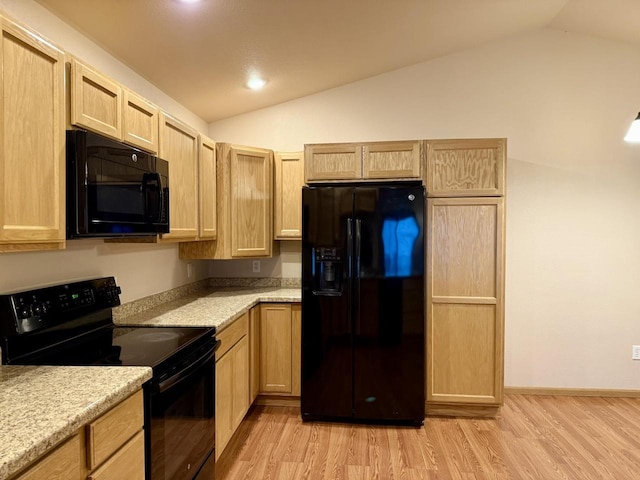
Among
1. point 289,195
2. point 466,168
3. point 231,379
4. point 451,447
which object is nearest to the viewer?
point 231,379

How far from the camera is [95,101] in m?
1.68

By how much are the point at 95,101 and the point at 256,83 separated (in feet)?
5.33

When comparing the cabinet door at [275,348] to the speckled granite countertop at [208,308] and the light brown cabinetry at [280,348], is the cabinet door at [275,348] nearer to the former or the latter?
the light brown cabinetry at [280,348]

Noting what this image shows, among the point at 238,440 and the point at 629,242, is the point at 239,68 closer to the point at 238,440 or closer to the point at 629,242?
the point at 238,440

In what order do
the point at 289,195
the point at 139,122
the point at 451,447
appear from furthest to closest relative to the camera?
the point at 289,195 → the point at 451,447 → the point at 139,122

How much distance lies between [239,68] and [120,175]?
1370 mm

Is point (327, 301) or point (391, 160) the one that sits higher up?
point (391, 160)

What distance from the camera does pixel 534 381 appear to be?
3.54m

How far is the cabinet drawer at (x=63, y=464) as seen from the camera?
996mm

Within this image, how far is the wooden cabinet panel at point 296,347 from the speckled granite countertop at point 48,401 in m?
1.73

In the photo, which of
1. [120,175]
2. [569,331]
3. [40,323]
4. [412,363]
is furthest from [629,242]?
[40,323]

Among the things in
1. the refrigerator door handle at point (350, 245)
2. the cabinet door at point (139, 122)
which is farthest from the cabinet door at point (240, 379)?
the cabinet door at point (139, 122)

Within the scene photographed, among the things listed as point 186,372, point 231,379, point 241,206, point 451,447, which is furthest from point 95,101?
point 451,447

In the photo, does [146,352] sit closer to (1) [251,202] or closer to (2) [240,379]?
(2) [240,379]
